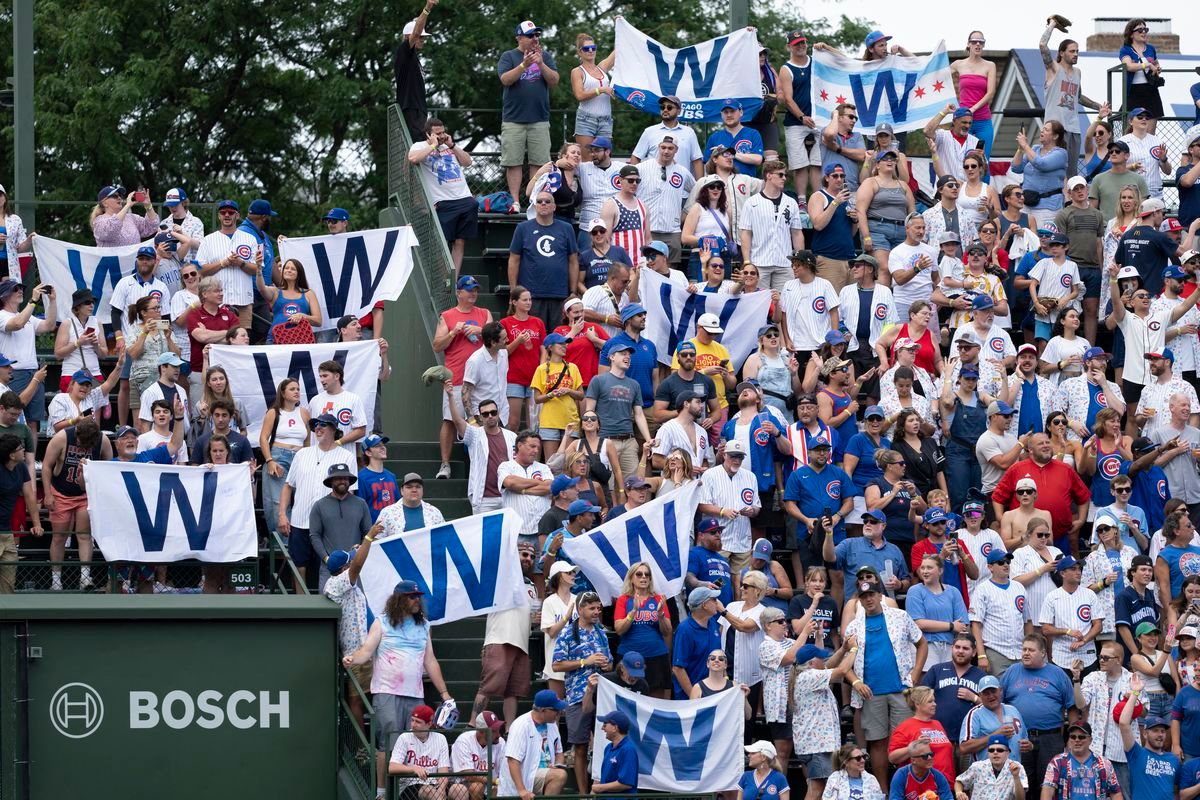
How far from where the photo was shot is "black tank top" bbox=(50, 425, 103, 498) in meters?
19.0

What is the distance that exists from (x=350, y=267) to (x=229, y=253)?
1190mm

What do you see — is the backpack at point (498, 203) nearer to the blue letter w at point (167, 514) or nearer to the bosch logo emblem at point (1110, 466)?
the blue letter w at point (167, 514)

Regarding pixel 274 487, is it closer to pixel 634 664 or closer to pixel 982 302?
pixel 634 664

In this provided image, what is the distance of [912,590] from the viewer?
755 inches

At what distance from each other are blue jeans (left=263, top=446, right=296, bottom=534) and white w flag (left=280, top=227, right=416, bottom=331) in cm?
260

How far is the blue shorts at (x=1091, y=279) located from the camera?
23.3 meters

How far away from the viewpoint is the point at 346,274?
22219 millimetres

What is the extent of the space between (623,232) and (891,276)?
9.06 feet

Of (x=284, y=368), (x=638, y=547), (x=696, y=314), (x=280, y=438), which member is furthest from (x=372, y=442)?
(x=696, y=314)

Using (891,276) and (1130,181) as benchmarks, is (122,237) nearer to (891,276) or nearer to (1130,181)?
(891,276)

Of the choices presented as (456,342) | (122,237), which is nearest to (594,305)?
(456,342)

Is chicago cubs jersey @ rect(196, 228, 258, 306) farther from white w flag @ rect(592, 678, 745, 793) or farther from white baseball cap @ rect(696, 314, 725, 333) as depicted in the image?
white w flag @ rect(592, 678, 745, 793)

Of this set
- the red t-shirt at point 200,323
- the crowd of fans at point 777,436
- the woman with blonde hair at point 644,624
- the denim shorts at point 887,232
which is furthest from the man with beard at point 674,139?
the woman with blonde hair at point 644,624

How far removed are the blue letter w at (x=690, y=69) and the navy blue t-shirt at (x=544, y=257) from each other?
354cm
